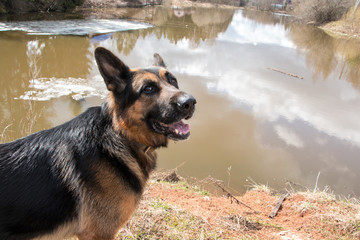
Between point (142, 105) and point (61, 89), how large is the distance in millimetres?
6968

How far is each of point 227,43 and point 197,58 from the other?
6.12 m

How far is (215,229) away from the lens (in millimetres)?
3256

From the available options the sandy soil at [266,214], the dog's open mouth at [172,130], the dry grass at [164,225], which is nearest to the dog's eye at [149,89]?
the dog's open mouth at [172,130]

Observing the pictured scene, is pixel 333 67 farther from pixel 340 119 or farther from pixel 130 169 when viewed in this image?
pixel 130 169

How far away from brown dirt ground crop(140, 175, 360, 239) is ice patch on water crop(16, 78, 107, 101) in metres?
4.91

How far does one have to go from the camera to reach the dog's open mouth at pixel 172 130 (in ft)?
7.73

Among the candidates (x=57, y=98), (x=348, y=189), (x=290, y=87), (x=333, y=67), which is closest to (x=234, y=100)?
(x=290, y=87)

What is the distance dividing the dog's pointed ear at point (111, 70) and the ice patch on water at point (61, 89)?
5918 mm

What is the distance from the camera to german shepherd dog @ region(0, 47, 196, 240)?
5.77ft

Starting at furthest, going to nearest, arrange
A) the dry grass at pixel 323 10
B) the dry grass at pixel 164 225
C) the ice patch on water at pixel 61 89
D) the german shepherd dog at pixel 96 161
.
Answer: the dry grass at pixel 323 10 < the ice patch on water at pixel 61 89 < the dry grass at pixel 164 225 < the german shepherd dog at pixel 96 161

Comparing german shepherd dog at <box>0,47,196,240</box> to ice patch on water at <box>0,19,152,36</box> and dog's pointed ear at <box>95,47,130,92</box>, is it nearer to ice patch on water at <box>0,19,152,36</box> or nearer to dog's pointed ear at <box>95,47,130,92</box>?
dog's pointed ear at <box>95,47,130,92</box>

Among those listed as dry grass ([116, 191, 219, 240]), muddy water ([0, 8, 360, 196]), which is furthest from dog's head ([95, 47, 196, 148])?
muddy water ([0, 8, 360, 196])

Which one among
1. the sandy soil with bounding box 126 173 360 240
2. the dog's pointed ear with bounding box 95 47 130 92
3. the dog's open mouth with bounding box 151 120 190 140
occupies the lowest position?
the sandy soil with bounding box 126 173 360 240

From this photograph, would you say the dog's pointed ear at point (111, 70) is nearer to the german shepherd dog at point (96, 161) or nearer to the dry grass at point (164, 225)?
the german shepherd dog at point (96, 161)
